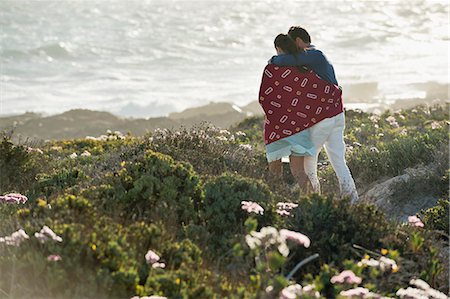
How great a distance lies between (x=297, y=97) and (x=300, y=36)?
66cm

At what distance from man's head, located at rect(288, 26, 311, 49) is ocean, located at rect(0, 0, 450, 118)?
25.0 m

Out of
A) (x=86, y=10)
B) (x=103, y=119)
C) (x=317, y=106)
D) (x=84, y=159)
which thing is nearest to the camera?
(x=317, y=106)

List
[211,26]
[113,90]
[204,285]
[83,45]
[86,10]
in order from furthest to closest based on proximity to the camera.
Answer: [86,10], [211,26], [83,45], [113,90], [204,285]

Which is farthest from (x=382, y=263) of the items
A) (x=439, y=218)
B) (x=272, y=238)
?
(x=439, y=218)

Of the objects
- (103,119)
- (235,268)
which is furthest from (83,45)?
(235,268)

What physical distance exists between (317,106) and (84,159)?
188 inches

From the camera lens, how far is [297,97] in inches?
353

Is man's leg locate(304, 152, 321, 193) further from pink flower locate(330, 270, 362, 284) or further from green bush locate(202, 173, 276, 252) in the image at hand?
pink flower locate(330, 270, 362, 284)

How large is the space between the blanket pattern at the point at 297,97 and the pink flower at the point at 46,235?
13.4 feet

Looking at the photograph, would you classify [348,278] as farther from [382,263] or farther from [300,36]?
[300,36]

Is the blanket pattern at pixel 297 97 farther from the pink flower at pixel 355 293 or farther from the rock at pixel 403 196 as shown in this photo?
the pink flower at pixel 355 293

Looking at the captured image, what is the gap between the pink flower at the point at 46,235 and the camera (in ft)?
17.2

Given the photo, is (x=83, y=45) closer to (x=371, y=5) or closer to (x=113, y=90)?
(x=113, y=90)

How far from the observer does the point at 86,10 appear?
198ft
